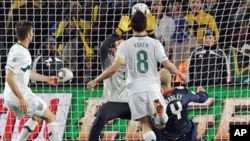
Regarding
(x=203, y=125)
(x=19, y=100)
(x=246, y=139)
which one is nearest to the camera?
(x=246, y=139)

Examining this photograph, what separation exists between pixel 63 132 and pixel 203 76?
79.4 inches

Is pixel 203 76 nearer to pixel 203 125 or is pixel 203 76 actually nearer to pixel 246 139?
pixel 203 125

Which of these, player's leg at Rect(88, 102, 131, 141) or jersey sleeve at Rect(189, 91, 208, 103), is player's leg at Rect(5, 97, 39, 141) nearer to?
player's leg at Rect(88, 102, 131, 141)

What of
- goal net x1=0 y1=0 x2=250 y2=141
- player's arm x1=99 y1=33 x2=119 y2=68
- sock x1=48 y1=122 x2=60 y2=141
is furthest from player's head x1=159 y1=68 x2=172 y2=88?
goal net x1=0 y1=0 x2=250 y2=141

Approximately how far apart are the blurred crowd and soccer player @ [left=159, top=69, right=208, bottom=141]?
207cm

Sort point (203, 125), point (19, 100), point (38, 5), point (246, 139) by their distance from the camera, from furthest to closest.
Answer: point (38, 5) < point (203, 125) < point (19, 100) < point (246, 139)

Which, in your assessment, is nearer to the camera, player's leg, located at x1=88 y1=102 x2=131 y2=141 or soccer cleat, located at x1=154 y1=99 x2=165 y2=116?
soccer cleat, located at x1=154 y1=99 x2=165 y2=116

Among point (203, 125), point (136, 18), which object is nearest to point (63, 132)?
point (203, 125)

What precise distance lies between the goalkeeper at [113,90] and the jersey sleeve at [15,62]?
1.19m

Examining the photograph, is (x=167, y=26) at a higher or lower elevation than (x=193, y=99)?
higher

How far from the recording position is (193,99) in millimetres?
11789

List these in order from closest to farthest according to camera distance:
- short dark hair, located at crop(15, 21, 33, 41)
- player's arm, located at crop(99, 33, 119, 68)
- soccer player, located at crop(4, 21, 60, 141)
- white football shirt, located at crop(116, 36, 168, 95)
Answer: white football shirt, located at crop(116, 36, 168, 95) → soccer player, located at crop(4, 21, 60, 141) → short dark hair, located at crop(15, 21, 33, 41) → player's arm, located at crop(99, 33, 119, 68)

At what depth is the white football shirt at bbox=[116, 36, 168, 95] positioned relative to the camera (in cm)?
1134

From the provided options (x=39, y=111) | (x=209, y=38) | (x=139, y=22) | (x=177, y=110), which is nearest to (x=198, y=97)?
(x=177, y=110)
